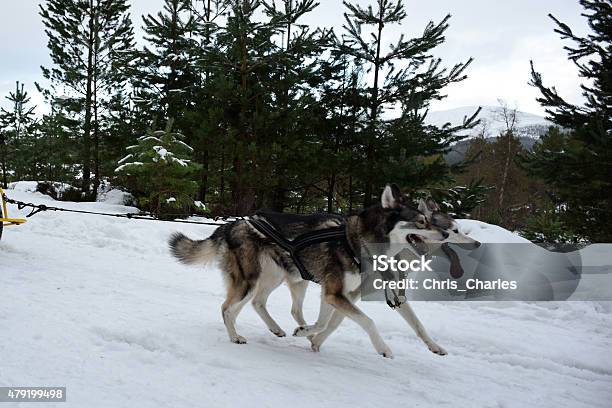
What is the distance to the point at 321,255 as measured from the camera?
425 centimetres

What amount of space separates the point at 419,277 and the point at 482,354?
3.02 metres

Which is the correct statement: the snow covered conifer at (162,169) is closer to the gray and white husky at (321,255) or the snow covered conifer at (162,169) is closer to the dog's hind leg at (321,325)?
the gray and white husky at (321,255)

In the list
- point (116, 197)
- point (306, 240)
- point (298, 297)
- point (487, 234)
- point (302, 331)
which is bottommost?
point (302, 331)

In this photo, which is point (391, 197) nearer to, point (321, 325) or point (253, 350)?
point (321, 325)

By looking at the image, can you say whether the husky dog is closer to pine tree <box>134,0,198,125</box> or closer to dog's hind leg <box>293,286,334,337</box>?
dog's hind leg <box>293,286,334,337</box>

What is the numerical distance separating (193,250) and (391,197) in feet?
7.69

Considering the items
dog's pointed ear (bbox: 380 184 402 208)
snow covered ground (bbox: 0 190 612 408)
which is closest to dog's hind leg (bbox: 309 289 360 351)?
snow covered ground (bbox: 0 190 612 408)

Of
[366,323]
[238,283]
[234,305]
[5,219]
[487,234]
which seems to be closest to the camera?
[366,323]

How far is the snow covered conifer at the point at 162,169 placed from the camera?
13.7m

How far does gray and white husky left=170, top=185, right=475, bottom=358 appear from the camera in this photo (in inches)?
157

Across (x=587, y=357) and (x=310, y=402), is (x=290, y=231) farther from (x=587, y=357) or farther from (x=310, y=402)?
(x=587, y=357)

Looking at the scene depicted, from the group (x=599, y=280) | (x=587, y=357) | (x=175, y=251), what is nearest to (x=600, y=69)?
(x=599, y=280)

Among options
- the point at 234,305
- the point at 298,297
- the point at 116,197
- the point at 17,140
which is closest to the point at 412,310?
the point at 298,297

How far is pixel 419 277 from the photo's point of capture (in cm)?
775
